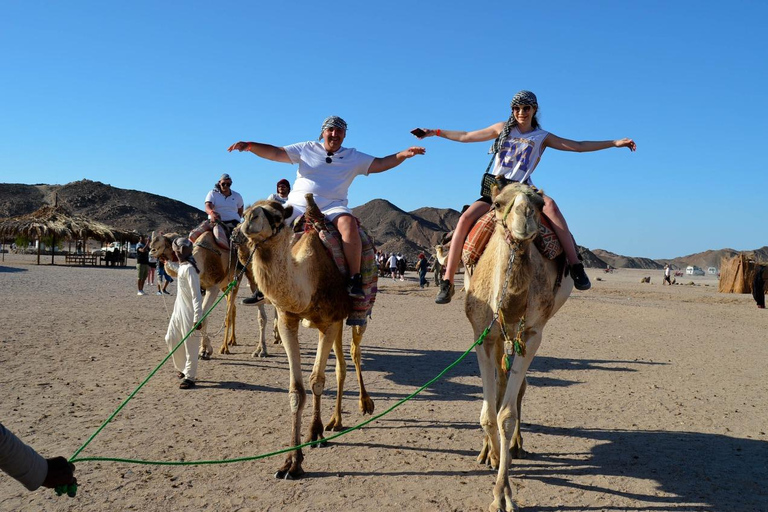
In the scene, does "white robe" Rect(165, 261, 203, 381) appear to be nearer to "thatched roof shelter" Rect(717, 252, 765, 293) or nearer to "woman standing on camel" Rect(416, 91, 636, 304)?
"woman standing on camel" Rect(416, 91, 636, 304)

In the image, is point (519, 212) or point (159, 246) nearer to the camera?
point (519, 212)

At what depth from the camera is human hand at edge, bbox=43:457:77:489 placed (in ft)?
10.2

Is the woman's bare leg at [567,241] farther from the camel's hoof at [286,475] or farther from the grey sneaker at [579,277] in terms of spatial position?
the camel's hoof at [286,475]

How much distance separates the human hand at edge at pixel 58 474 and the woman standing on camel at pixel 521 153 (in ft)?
11.3

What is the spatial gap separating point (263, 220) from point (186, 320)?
3.90 metres

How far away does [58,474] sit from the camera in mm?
3113

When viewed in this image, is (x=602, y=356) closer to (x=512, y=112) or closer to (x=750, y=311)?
(x=512, y=112)

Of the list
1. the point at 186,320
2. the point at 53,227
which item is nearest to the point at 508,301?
the point at 186,320

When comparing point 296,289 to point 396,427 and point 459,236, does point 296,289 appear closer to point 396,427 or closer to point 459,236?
point 459,236

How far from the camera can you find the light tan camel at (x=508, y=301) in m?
4.20

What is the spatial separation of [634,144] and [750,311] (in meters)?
21.6

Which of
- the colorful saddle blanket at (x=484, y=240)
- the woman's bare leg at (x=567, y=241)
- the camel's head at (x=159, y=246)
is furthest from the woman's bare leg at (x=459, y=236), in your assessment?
the camel's head at (x=159, y=246)

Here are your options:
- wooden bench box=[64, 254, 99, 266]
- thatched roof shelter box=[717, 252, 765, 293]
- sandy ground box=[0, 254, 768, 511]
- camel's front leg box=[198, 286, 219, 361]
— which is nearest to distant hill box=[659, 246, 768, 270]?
thatched roof shelter box=[717, 252, 765, 293]

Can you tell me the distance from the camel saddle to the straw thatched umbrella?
39596 millimetres
